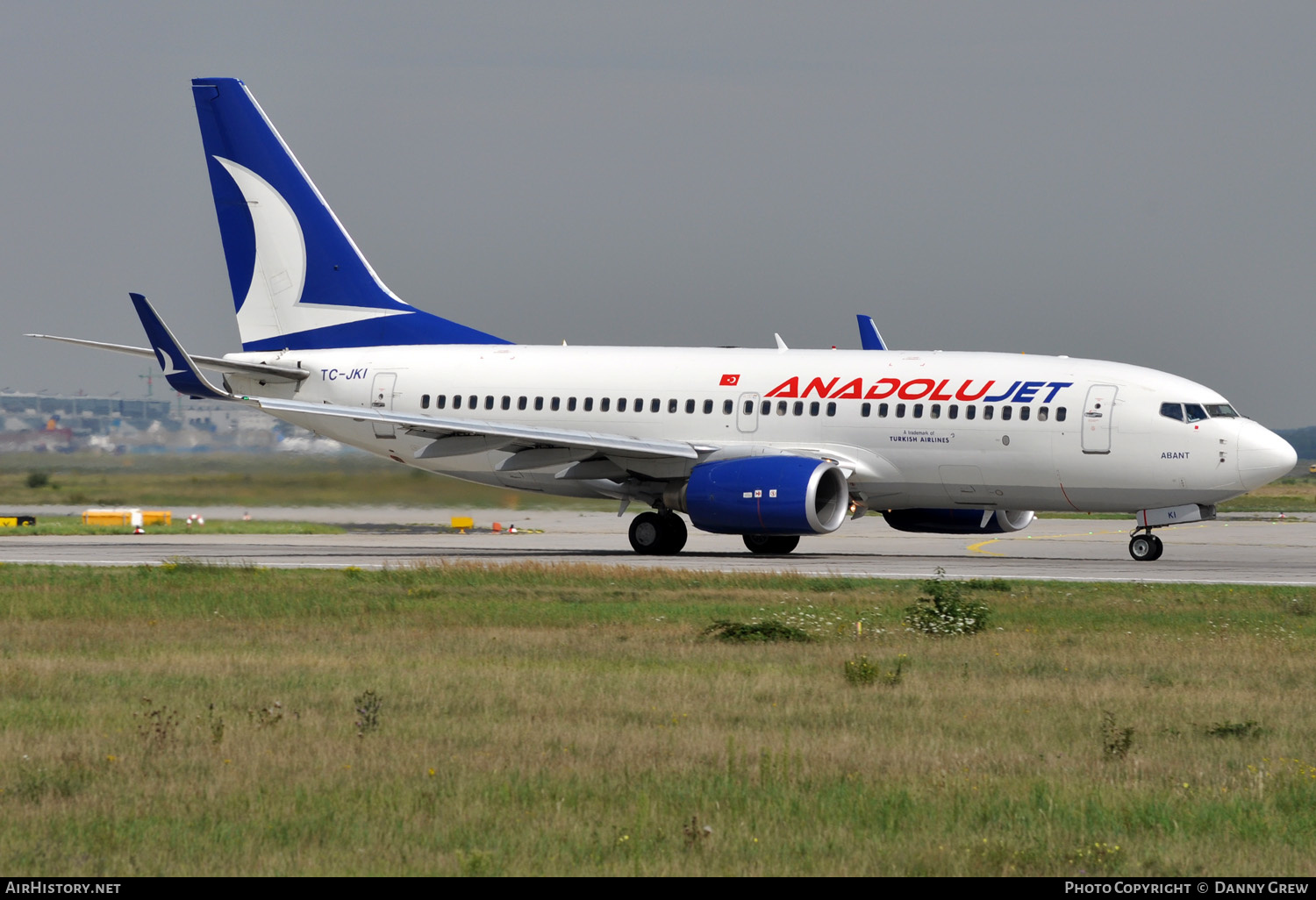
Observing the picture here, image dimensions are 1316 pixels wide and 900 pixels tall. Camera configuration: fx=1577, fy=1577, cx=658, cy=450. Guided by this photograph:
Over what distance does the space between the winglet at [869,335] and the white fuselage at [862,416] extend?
20.7 ft

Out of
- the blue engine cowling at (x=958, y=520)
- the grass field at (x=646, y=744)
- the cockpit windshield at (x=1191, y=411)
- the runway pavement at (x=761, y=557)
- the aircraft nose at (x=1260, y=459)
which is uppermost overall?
the cockpit windshield at (x=1191, y=411)

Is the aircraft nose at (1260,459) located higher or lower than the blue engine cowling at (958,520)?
higher

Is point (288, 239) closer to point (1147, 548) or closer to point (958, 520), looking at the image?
point (958, 520)

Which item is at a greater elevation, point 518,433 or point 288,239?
point 288,239

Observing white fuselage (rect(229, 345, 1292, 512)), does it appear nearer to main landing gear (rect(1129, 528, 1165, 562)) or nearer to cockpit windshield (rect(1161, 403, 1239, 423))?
cockpit windshield (rect(1161, 403, 1239, 423))

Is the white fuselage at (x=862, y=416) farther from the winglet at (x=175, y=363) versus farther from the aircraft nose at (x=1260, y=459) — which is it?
the winglet at (x=175, y=363)

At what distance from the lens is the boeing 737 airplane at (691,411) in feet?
95.6

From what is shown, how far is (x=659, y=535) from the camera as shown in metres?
32.3

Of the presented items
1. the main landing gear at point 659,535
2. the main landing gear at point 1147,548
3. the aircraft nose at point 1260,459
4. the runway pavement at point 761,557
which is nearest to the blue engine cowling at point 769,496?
the runway pavement at point 761,557

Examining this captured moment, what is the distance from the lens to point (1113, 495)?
96.2 feet

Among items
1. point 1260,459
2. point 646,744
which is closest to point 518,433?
point 1260,459

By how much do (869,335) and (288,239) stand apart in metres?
14.1

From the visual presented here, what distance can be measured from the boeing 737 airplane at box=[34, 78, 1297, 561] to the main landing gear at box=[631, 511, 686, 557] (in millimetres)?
51

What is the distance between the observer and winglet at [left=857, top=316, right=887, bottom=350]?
38625 mm
